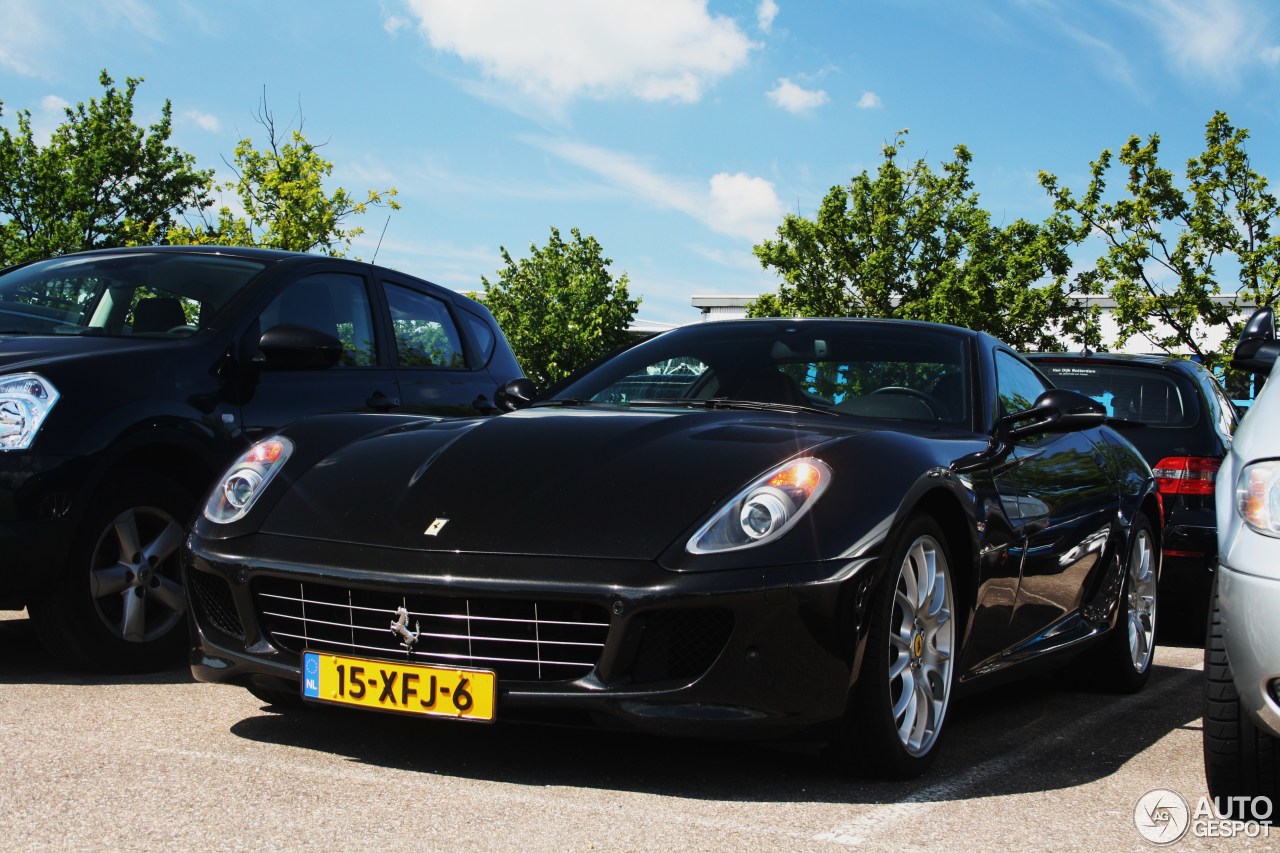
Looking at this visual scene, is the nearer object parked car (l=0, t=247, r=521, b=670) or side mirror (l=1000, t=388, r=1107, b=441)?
side mirror (l=1000, t=388, r=1107, b=441)

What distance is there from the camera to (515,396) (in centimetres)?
512

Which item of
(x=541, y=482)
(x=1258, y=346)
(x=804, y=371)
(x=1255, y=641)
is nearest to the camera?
(x=1255, y=641)

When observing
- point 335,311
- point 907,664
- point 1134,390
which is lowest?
point 907,664

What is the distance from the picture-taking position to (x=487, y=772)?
374 centimetres

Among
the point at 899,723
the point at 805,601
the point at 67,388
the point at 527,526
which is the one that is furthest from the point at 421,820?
the point at 67,388

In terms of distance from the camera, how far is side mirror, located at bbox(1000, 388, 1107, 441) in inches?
187

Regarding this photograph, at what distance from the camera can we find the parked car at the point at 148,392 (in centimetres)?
494

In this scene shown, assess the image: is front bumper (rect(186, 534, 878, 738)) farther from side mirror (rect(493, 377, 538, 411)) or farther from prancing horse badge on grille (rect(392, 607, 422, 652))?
→ side mirror (rect(493, 377, 538, 411))

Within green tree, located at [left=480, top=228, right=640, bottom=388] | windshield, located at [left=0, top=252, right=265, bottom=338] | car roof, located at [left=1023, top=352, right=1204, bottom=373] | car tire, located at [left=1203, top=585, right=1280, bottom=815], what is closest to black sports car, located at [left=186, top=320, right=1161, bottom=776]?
car tire, located at [left=1203, top=585, right=1280, bottom=815]

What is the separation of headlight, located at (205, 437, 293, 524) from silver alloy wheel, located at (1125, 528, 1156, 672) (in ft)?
11.4

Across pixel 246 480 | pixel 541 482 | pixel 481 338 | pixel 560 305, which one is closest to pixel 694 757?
pixel 541 482

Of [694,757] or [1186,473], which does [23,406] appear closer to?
[694,757]

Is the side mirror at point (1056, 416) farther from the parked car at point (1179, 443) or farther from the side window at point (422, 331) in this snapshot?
the side window at point (422, 331)

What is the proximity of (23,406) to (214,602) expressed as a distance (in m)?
1.43
